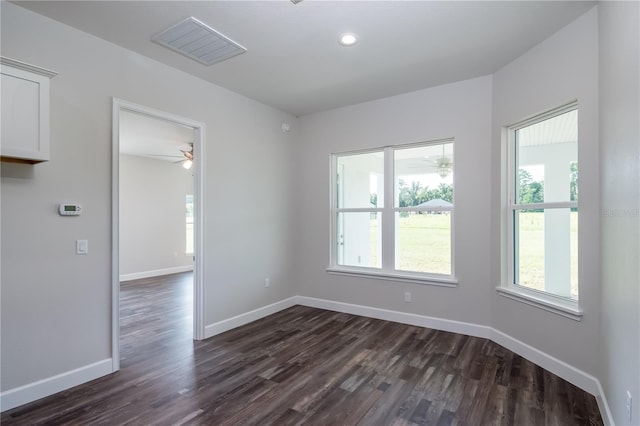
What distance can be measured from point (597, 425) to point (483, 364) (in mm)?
911

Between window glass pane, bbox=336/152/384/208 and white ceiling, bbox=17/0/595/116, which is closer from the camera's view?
white ceiling, bbox=17/0/595/116

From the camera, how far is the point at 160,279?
23.1 feet

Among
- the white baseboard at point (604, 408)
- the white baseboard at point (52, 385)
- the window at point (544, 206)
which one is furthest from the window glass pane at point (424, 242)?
the white baseboard at point (52, 385)

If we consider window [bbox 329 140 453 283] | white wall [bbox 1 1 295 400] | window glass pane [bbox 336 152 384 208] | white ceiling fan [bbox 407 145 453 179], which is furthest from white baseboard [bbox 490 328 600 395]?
white wall [bbox 1 1 295 400]

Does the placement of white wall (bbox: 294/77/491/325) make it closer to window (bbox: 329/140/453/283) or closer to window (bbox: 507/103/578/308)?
window (bbox: 329/140/453/283)

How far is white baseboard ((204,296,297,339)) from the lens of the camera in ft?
12.0

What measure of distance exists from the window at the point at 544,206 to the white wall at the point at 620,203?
47 cm

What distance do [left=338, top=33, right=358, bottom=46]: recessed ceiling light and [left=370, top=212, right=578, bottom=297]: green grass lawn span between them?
2.21 m

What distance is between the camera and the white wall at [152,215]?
7.05 m

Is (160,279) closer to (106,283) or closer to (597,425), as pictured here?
(106,283)

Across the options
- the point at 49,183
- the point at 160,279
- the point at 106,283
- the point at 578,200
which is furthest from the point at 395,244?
the point at 160,279

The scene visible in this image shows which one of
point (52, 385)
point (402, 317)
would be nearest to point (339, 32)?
point (402, 317)

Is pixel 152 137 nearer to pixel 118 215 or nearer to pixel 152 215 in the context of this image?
pixel 152 215

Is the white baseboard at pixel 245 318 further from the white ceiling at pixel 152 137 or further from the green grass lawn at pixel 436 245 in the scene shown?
the white ceiling at pixel 152 137
